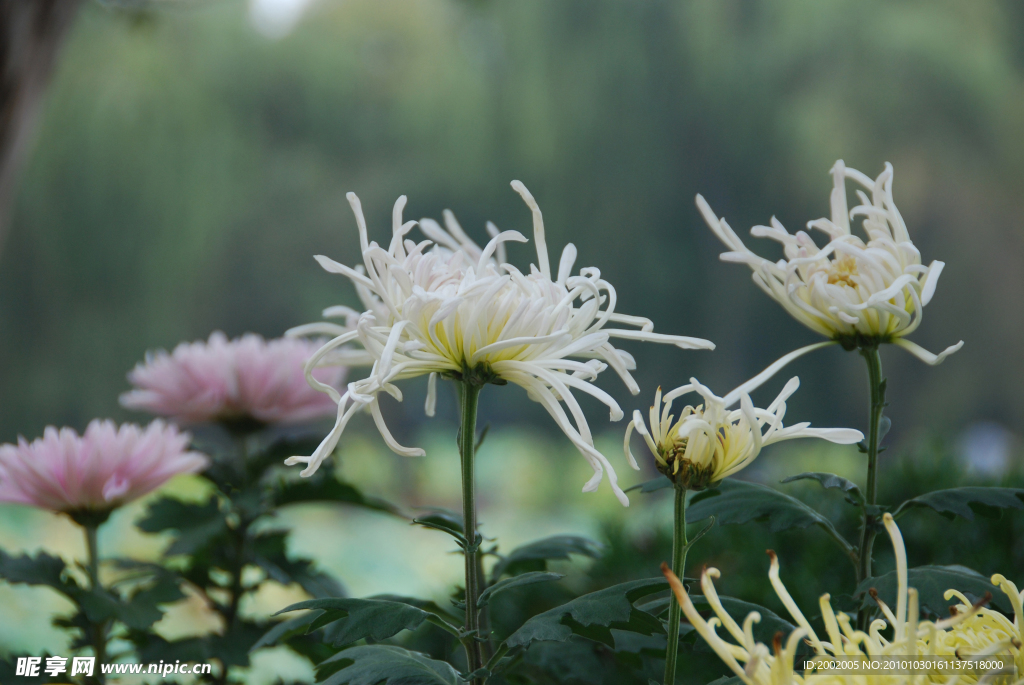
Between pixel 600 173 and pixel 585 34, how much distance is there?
845 mm

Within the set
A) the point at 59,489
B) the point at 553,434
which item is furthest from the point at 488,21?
the point at 59,489

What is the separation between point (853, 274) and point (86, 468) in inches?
14.3

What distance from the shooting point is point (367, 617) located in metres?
0.26

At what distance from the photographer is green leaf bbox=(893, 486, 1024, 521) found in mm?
304

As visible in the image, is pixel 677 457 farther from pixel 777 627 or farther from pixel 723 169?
pixel 723 169

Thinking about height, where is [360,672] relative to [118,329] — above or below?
below

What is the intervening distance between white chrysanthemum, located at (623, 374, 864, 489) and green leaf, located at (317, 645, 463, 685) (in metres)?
0.10

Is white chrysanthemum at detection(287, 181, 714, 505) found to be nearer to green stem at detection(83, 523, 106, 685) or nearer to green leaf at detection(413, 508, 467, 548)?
green leaf at detection(413, 508, 467, 548)

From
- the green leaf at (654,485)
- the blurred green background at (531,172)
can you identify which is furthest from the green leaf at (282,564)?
the blurred green background at (531,172)

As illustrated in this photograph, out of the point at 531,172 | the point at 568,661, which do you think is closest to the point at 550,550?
the point at 568,661

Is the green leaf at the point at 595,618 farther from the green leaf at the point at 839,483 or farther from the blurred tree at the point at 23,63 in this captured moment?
the blurred tree at the point at 23,63

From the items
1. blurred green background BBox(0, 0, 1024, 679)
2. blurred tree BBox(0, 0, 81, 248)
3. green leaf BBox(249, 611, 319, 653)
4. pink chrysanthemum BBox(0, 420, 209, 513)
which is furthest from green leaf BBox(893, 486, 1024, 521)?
blurred green background BBox(0, 0, 1024, 679)

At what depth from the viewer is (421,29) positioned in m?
4.73

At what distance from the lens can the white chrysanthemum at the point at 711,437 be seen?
259 mm
